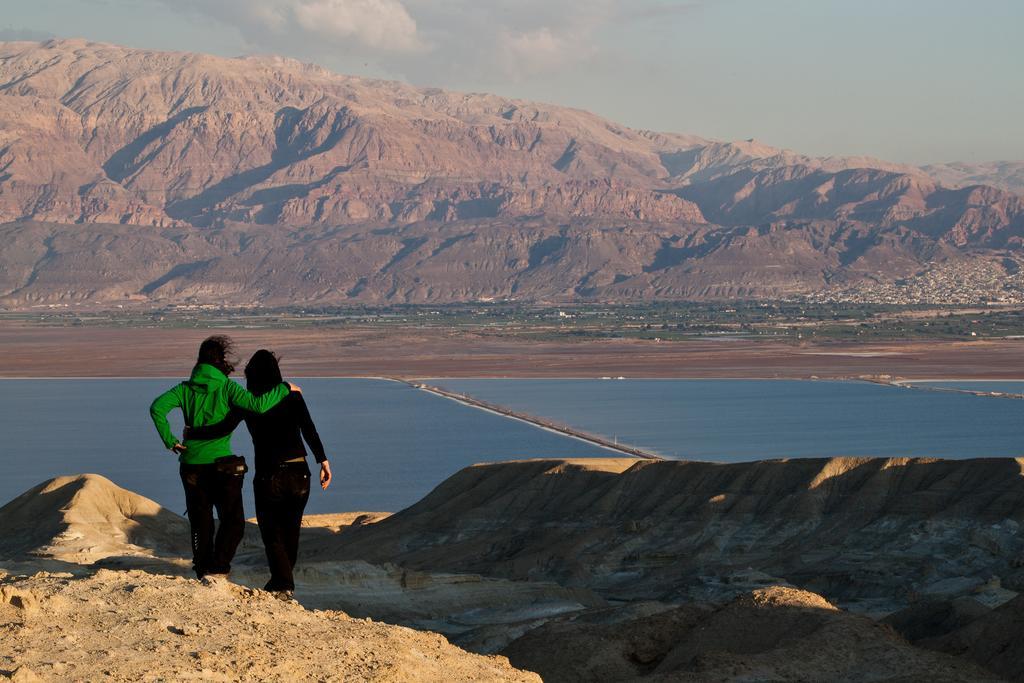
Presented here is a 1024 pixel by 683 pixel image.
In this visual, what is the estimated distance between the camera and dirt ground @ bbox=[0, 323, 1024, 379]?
137m

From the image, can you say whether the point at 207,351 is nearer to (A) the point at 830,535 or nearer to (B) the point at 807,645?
(B) the point at 807,645

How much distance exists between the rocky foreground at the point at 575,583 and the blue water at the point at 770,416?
27766 mm

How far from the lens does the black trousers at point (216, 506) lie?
15.0 m

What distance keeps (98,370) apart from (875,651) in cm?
12998

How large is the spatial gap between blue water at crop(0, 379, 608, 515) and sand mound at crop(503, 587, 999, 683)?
42.1m

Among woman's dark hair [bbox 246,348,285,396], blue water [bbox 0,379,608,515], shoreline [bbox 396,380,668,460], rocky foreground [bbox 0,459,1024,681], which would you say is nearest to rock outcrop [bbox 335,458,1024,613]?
rocky foreground [bbox 0,459,1024,681]

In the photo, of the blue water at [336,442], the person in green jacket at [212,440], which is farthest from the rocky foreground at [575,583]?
the blue water at [336,442]

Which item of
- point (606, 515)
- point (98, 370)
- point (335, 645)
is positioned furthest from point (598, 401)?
point (335, 645)

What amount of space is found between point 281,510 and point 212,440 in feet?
2.76

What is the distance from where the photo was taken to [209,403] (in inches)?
589

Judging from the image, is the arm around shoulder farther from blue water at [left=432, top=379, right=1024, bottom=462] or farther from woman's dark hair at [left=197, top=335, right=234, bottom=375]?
blue water at [left=432, top=379, right=1024, bottom=462]

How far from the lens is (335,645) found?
13.5 metres

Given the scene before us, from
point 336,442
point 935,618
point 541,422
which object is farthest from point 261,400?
point 541,422

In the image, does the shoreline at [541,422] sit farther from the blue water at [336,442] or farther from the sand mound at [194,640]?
the sand mound at [194,640]
